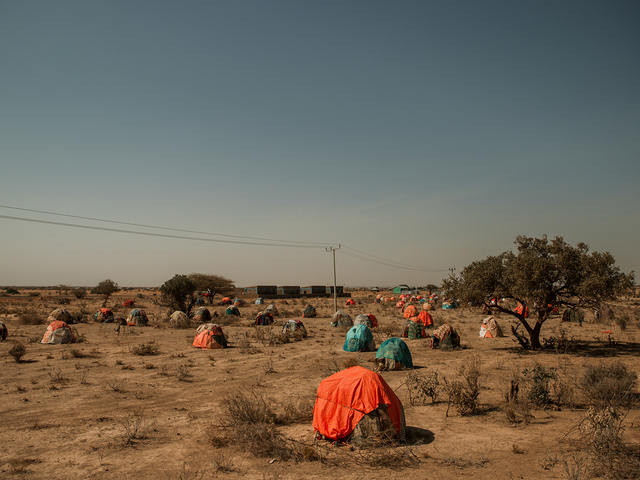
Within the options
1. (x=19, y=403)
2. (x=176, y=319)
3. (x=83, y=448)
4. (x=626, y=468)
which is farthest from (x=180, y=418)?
(x=176, y=319)

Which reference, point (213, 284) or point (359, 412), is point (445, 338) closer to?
point (359, 412)

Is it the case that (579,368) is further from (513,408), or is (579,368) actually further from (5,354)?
(5,354)

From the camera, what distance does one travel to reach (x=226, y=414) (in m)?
10.6

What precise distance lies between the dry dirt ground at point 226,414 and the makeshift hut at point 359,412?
359 mm

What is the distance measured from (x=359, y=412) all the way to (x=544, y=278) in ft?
50.7

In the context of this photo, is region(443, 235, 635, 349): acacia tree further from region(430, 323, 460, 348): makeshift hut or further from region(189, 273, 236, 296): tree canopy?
region(189, 273, 236, 296): tree canopy

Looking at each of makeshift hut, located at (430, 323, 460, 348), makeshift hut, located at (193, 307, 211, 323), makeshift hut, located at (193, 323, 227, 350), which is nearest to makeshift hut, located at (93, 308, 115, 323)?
makeshift hut, located at (193, 307, 211, 323)

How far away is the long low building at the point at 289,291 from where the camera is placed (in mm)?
92088

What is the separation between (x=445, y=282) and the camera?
75.9 feet

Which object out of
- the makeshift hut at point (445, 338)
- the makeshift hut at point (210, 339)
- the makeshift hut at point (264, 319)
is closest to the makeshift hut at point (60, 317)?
the makeshift hut at point (264, 319)

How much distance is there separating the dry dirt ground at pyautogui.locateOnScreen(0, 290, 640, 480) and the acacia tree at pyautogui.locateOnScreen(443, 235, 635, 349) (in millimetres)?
2967

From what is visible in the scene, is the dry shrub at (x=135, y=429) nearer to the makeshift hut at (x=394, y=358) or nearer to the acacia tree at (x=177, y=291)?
the makeshift hut at (x=394, y=358)

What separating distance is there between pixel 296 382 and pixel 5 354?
17573 millimetres

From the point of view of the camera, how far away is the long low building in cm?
9209
